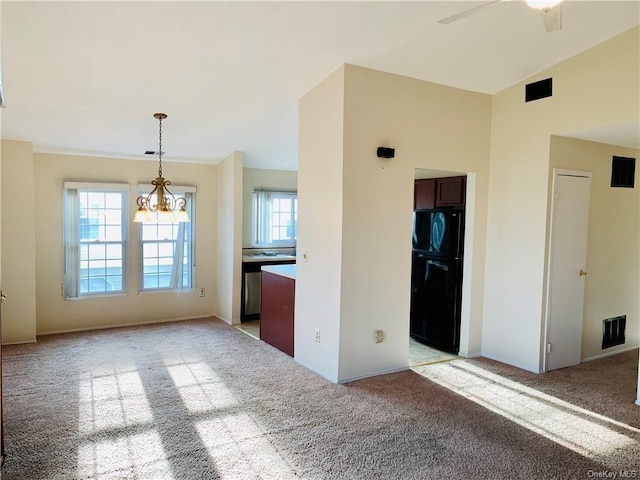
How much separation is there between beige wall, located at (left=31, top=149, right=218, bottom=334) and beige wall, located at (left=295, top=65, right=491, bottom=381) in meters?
2.41

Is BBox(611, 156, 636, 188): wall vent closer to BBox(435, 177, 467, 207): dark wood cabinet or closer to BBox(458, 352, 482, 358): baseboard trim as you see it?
BBox(435, 177, 467, 207): dark wood cabinet

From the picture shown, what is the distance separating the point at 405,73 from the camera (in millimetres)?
3842

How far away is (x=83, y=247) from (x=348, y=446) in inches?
173

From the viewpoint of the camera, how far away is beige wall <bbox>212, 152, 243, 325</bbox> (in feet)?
18.5

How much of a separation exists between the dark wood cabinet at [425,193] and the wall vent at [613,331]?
87.0 inches

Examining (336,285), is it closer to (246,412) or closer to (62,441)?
(246,412)

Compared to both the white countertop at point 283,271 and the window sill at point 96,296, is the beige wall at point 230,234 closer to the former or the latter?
the white countertop at point 283,271

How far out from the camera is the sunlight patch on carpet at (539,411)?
280 centimetres

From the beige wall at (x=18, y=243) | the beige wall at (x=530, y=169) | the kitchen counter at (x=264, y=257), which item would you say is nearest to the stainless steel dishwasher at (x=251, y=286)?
the kitchen counter at (x=264, y=257)

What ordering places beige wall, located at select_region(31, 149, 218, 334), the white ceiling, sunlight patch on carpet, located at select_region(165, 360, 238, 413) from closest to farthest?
the white ceiling → sunlight patch on carpet, located at select_region(165, 360, 238, 413) → beige wall, located at select_region(31, 149, 218, 334)

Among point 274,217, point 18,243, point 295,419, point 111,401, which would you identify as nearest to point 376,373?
point 295,419

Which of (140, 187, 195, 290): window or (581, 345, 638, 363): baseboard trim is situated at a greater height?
(140, 187, 195, 290): window

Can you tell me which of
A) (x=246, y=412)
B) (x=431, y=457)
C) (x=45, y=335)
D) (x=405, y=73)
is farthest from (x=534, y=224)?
(x=45, y=335)

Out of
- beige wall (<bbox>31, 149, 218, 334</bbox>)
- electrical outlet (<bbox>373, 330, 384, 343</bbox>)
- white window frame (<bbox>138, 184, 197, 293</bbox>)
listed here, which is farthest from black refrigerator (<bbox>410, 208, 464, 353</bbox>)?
white window frame (<bbox>138, 184, 197, 293</bbox>)
